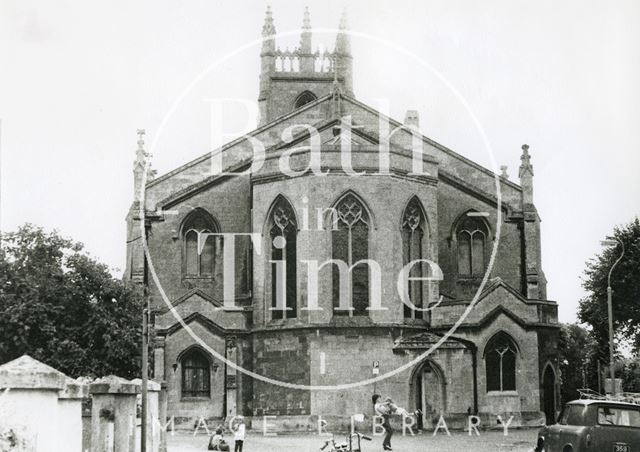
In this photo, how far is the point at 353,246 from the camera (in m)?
37.0

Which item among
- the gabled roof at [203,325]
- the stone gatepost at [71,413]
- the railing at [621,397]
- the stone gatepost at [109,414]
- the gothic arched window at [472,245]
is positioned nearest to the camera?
the stone gatepost at [71,413]

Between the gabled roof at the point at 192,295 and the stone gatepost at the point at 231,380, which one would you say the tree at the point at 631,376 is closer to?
the stone gatepost at the point at 231,380

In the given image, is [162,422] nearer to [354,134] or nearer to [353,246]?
[353,246]

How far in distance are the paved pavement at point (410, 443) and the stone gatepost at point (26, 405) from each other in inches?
824

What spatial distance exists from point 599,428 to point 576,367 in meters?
63.4

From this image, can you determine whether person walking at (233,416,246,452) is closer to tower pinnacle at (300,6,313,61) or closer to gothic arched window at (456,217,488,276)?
gothic arched window at (456,217,488,276)

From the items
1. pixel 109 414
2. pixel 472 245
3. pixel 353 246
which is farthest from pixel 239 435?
pixel 472 245

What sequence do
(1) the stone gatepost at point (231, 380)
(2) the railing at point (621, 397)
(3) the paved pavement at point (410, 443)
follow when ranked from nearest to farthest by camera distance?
(3) the paved pavement at point (410, 443) → (2) the railing at point (621, 397) → (1) the stone gatepost at point (231, 380)

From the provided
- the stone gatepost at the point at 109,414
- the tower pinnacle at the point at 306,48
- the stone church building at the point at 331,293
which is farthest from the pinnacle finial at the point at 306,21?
the stone gatepost at the point at 109,414

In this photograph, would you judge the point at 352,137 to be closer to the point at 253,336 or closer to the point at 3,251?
the point at 253,336

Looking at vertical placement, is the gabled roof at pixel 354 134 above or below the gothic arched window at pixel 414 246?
above

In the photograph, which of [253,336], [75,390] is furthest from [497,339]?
[75,390]

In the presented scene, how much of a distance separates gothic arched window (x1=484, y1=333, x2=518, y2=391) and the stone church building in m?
0.05

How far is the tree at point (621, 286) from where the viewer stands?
1842 inches
